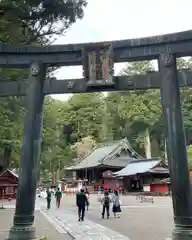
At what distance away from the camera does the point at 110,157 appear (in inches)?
1938

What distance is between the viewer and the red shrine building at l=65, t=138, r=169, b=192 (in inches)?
1586

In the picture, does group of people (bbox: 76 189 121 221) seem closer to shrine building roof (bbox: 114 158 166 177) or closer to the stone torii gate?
the stone torii gate

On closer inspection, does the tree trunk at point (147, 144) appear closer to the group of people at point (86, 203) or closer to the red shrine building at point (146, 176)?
the red shrine building at point (146, 176)

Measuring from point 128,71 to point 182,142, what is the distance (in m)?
51.7

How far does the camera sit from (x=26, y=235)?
27.3 feet

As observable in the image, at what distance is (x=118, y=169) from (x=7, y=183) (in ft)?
69.7

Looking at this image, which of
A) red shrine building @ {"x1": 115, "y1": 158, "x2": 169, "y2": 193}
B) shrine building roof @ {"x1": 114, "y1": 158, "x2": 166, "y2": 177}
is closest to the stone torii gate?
red shrine building @ {"x1": 115, "y1": 158, "x2": 169, "y2": 193}

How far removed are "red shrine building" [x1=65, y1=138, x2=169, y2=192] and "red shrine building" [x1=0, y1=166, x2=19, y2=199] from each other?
15.2m

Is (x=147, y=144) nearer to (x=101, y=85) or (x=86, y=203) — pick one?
(x=86, y=203)

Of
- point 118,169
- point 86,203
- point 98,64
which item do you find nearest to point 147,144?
point 118,169

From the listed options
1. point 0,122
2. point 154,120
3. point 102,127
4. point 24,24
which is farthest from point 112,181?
point 24,24

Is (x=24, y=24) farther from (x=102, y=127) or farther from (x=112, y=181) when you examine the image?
(x=102, y=127)

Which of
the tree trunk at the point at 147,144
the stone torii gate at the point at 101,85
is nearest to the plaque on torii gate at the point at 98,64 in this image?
the stone torii gate at the point at 101,85

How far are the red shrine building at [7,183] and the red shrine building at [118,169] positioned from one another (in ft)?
49.9
